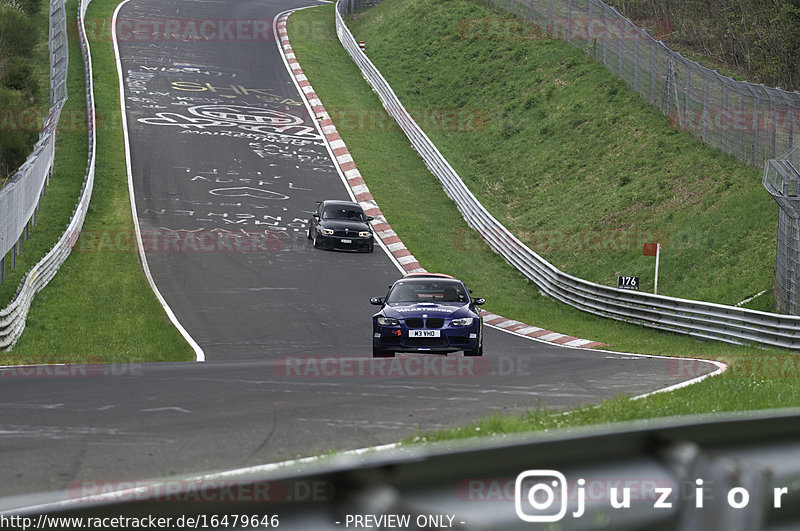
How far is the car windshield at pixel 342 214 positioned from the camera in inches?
1235

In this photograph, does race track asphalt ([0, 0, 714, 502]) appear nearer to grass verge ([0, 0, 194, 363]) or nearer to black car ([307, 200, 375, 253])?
black car ([307, 200, 375, 253])

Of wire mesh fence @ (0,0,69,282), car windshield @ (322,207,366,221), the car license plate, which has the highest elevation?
wire mesh fence @ (0,0,69,282)

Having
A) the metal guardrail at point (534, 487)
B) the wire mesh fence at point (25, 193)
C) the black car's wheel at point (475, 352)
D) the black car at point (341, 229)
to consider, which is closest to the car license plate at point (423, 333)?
the black car's wheel at point (475, 352)

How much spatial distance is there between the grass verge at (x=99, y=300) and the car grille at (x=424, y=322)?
4719mm

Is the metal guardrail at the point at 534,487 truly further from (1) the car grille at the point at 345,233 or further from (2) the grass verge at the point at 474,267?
(1) the car grille at the point at 345,233

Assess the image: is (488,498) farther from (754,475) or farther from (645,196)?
(645,196)

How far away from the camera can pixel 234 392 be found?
407 inches

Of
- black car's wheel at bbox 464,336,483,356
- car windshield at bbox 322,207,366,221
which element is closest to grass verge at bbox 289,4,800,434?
car windshield at bbox 322,207,366,221

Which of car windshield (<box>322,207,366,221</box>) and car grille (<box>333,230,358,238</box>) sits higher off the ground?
car windshield (<box>322,207,366,221</box>)

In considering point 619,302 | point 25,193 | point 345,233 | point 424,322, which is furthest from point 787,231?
point 25,193

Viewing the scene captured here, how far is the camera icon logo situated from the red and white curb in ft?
56.5

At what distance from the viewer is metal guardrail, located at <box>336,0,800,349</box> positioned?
1948 centimetres

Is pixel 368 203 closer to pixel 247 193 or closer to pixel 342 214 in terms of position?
pixel 247 193

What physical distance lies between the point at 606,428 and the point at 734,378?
898 centimetres
